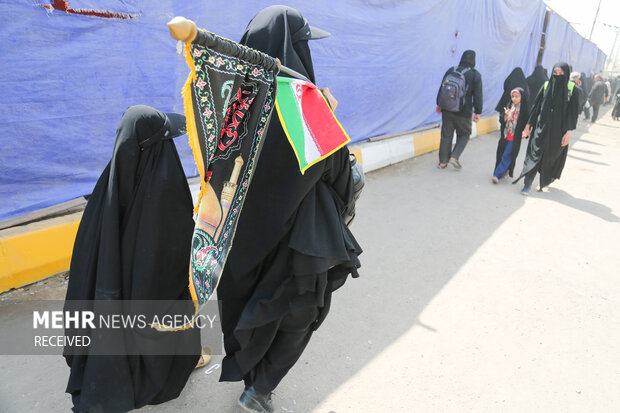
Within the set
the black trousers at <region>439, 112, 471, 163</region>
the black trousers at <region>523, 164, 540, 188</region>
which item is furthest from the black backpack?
the black trousers at <region>523, 164, 540, 188</region>

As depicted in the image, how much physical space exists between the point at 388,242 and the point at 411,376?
A: 5.95 ft

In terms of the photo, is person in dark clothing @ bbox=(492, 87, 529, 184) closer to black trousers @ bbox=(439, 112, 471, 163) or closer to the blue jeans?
the blue jeans

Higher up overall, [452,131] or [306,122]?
[306,122]

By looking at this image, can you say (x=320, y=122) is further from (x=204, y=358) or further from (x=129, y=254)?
(x=204, y=358)

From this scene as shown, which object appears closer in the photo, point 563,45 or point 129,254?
point 129,254

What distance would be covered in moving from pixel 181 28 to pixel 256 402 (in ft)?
5.69

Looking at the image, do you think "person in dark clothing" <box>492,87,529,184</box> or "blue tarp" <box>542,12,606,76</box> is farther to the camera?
"blue tarp" <box>542,12,606,76</box>

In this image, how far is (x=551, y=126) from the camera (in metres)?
5.80

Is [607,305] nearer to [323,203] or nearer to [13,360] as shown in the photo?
[323,203]

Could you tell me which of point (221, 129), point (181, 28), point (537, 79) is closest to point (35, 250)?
point (221, 129)

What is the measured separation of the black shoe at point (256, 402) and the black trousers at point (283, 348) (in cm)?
11

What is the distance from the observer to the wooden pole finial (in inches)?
41.4

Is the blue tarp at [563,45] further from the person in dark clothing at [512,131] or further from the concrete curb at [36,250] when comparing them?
the concrete curb at [36,250]

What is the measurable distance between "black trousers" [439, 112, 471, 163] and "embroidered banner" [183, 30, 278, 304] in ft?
18.3
